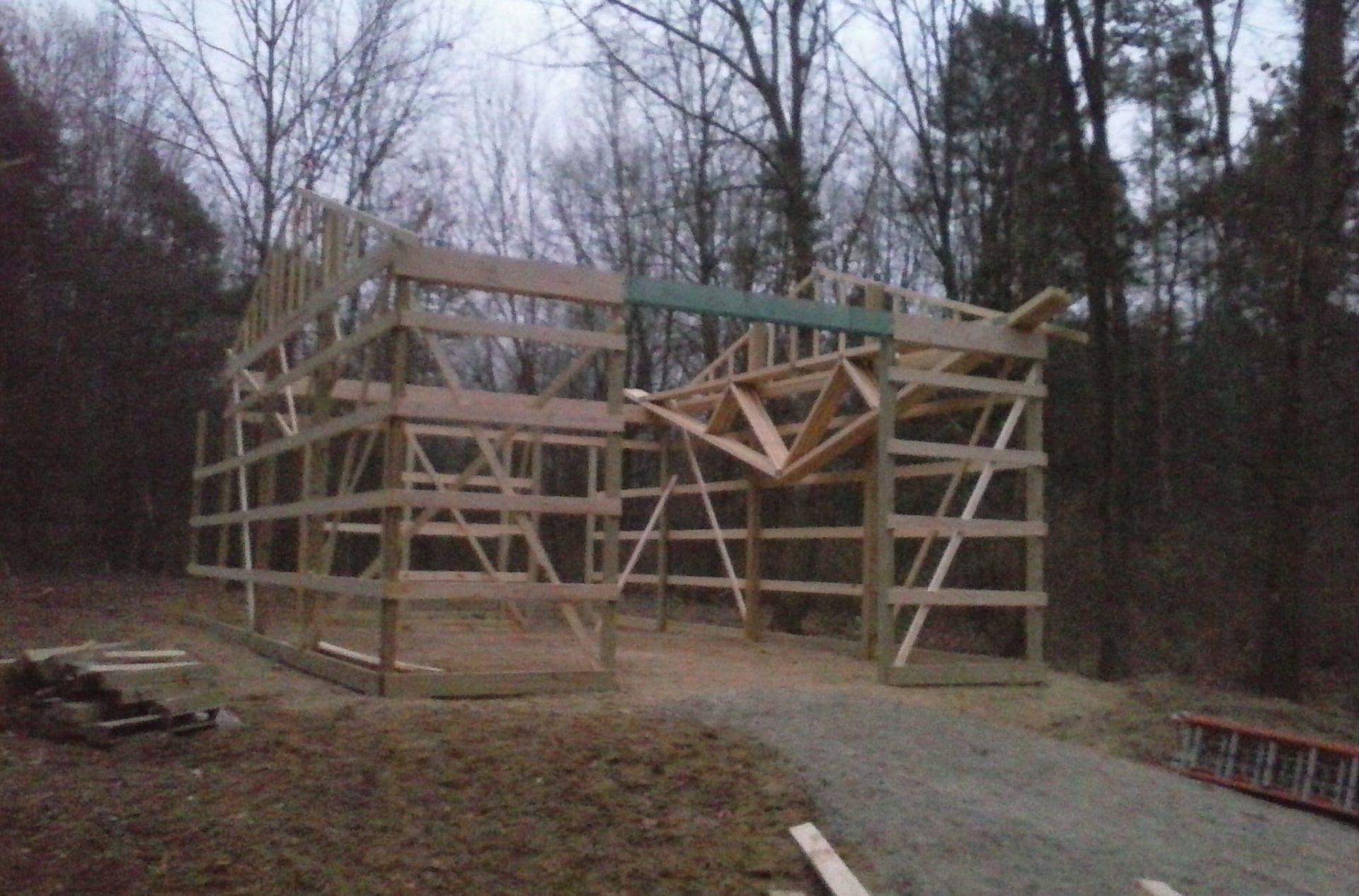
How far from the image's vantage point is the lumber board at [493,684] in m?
7.52

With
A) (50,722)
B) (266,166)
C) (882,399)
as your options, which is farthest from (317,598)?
(266,166)

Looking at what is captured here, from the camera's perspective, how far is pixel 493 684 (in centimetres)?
768

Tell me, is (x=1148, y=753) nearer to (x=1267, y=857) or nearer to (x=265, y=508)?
(x=1267, y=857)

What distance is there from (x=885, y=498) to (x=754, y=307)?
1.65 m

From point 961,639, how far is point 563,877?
1043 cm

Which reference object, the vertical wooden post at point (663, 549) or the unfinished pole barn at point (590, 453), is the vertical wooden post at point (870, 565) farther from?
the vertical wooden post at point (663, 549)

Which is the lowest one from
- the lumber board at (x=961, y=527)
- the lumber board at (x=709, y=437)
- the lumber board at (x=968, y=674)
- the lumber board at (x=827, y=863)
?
the lumber board at (x=827, y=863)

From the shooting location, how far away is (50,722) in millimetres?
6352

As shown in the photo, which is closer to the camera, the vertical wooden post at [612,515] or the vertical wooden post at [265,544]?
the vertical wooden post at [612,515]

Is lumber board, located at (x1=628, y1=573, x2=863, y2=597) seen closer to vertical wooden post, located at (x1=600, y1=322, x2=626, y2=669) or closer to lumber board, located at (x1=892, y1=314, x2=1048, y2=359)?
lumber board, located at (x1=892, y1=314, x2=1048, y2=359)

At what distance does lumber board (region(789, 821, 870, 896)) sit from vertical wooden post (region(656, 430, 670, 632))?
8.82 m

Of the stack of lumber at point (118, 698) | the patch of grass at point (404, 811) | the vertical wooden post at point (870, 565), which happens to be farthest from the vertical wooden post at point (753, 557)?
the stack of lumber at point (118, 698)

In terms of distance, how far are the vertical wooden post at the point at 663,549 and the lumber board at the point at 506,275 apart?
6.02m

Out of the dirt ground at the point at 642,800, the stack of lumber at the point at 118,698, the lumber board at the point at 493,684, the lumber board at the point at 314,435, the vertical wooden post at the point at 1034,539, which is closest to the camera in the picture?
the dirt ground at the point at 642,800
